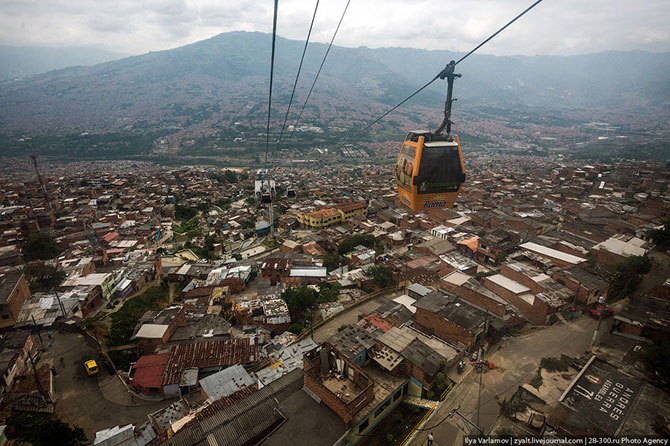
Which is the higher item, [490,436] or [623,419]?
[623,419]

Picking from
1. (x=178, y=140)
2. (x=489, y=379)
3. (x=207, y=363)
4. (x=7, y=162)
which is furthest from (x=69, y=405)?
(x=178, y=140)

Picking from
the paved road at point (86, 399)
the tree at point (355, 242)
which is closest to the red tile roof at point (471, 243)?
the tree at point (355, 242)

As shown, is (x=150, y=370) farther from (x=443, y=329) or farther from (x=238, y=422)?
(x=443, y=329)

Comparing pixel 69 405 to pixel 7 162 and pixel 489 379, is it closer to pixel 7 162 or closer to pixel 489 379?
pixel 489 379

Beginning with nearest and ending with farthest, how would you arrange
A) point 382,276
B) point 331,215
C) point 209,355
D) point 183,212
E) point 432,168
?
1. point 432,168
2. point 209,355
3. point 382,276
4. point 331,215
5. point 183,212

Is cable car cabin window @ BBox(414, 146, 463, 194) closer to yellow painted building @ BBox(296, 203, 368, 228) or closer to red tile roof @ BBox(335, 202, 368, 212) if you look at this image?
yellow painted building @ BBox(296, 203, 368, 228)

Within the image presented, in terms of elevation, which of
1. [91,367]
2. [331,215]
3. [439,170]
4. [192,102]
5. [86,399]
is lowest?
[86,399]

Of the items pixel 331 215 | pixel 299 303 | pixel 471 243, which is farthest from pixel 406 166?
pixel 331 215
